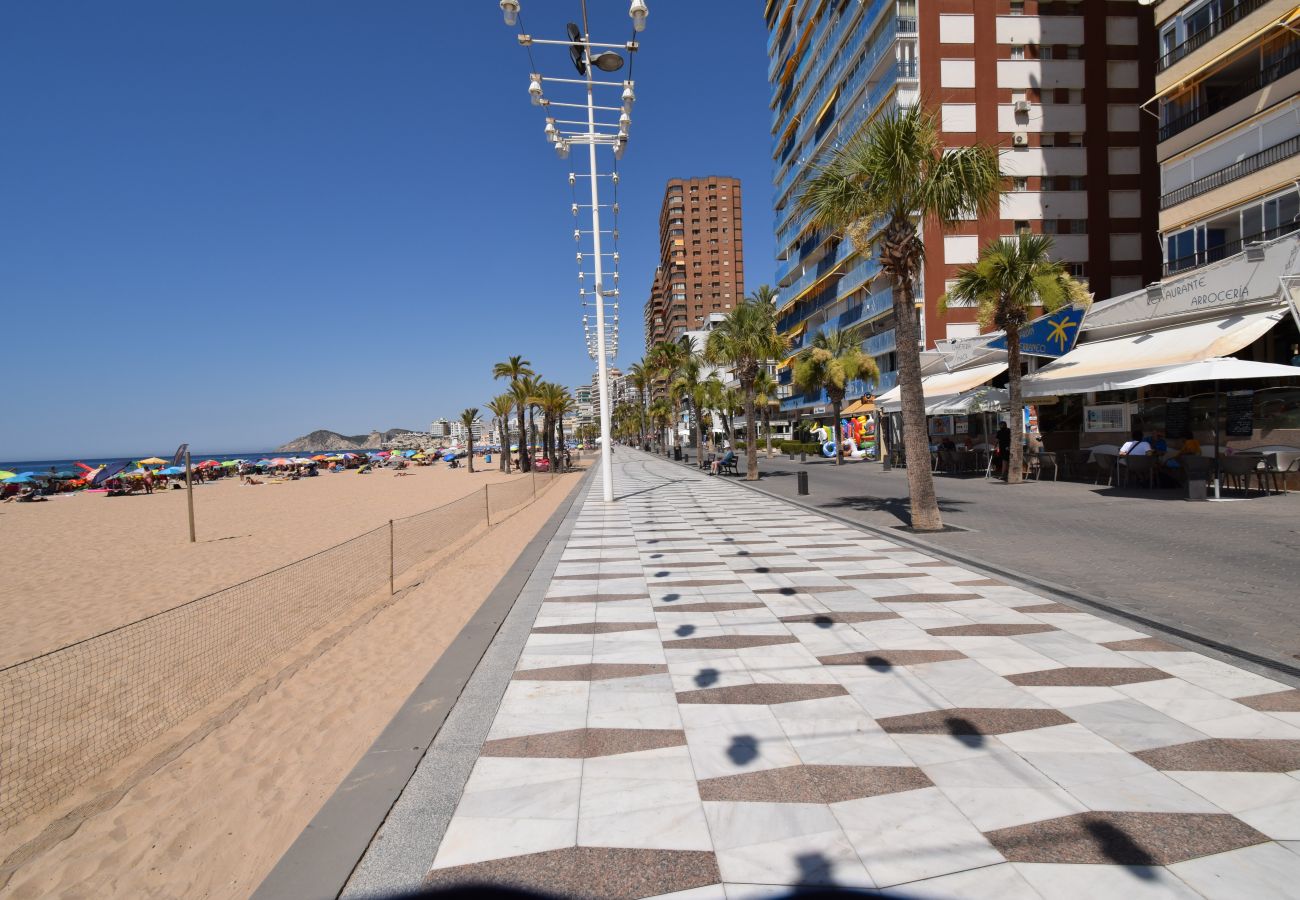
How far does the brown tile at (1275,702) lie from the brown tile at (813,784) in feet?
8.03

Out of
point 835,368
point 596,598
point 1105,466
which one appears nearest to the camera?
point 596,598

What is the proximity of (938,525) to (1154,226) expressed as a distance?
121 ft

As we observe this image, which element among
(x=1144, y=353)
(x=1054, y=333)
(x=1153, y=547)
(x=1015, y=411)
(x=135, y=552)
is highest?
(x=1054, y=333)

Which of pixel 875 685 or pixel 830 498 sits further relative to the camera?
pixel 830 498

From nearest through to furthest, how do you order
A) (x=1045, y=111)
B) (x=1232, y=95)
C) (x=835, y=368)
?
1. (x=1232, y=95)
2. (x=835, y=368)
3. (x=1045, y=111)

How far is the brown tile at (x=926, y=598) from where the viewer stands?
23.7 feet

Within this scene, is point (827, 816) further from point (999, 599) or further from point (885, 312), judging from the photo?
point (885, 312)

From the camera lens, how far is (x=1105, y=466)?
59.8 ft

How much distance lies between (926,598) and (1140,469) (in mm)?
12927

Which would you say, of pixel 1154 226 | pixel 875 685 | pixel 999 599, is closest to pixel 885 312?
pixel 1154 226

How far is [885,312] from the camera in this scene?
128 ft

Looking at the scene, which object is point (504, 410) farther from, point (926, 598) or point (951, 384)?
point (926, 598)

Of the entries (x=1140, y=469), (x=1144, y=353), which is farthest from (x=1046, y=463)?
(x=1144, y=353)

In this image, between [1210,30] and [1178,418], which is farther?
[1210,30]
